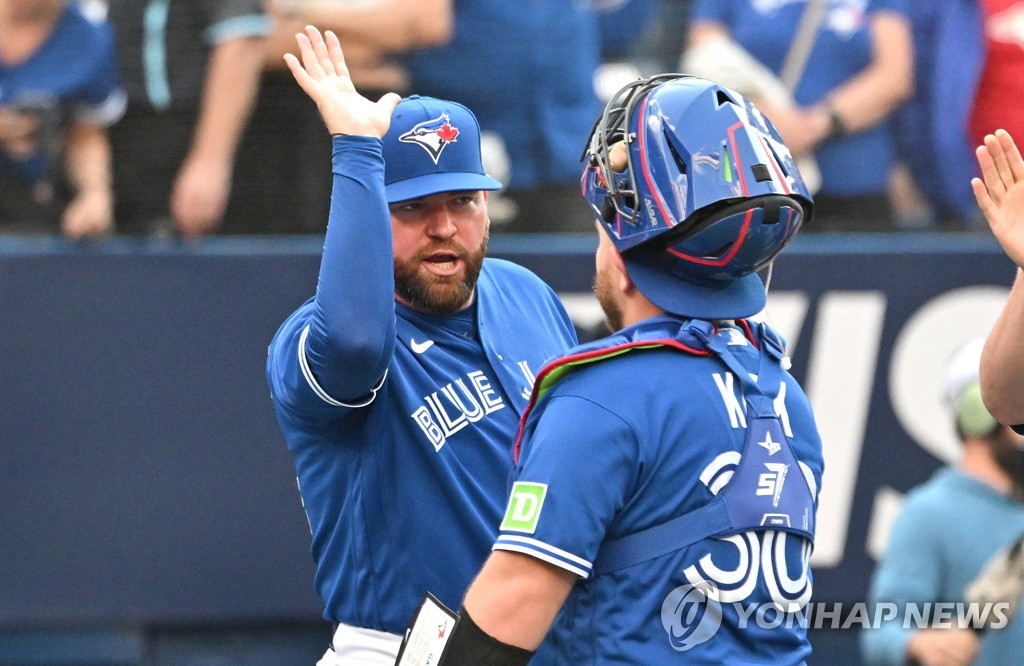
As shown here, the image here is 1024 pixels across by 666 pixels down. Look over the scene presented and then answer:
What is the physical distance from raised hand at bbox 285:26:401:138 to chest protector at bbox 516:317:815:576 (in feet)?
2.36

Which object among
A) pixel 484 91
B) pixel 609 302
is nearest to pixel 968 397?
pixel 484 91

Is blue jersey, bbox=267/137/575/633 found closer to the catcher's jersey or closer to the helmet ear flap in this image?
the catcher's jersey

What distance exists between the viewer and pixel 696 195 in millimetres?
2201

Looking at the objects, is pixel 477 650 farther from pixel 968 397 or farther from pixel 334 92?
pixel 968 397

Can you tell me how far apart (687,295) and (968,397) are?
2.68 m

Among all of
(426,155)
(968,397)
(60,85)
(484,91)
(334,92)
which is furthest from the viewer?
(484,91)

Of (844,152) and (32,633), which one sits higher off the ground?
(844,152)

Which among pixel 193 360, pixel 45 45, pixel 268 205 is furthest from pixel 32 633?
pixel 45 45

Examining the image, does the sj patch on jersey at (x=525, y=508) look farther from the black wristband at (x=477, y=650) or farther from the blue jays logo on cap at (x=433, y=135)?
the blue jays logo on cap at (x=433, y=135)

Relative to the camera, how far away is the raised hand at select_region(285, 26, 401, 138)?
2664mm

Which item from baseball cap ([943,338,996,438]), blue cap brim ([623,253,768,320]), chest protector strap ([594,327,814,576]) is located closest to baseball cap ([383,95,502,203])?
blue cap brim ([623,253,768,320])

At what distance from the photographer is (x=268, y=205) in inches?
217

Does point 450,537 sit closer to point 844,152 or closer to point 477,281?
point 477,281

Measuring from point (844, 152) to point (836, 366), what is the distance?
87cm
